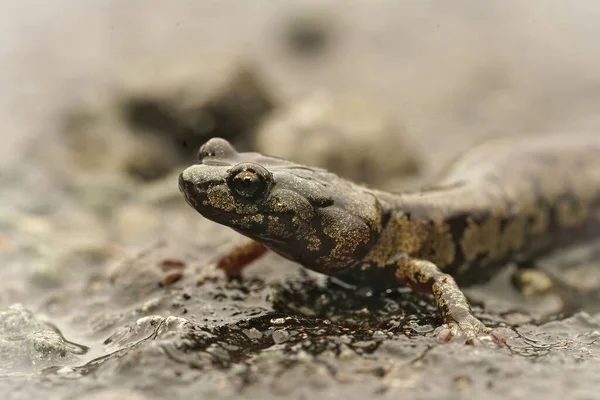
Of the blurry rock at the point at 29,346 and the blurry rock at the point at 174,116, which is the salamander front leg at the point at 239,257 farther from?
the blurry rock at the point at 174,116

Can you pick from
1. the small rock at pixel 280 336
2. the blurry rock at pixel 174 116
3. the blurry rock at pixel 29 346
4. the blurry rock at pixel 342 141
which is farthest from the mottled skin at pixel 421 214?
the blurry rock at pixel 174 116

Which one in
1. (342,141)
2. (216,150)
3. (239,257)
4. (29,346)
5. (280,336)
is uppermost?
(342,141)

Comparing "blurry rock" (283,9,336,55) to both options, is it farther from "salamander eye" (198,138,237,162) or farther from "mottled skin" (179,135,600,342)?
"salamander eye" (198,138,237,162)

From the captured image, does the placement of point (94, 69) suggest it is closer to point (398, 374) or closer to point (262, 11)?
point (262, 11)

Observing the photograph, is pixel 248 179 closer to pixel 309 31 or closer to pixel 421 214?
pixel 421 214

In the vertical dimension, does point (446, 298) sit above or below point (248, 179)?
below

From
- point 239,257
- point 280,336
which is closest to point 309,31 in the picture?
point 239,257
